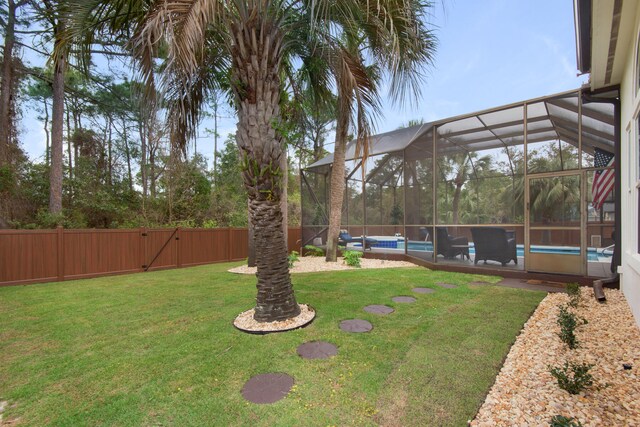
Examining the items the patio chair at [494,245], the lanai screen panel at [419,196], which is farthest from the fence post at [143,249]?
the patio chair at [494,245]

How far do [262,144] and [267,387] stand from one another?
258cm

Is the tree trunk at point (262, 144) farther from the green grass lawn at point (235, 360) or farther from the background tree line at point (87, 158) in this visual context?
the background tree line at point (87, 158)

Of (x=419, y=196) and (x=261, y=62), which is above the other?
(x=261, y=62)

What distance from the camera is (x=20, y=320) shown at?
414 centimetres

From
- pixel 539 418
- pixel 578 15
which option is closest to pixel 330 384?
pixel 539 418

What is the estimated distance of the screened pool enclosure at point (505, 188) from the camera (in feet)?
18.6

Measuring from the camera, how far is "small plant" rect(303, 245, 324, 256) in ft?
34.5

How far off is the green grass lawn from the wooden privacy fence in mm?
2136

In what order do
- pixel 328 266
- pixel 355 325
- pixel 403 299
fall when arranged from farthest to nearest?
pixel 328 266 < pixel 403 299 < pixel 355 325

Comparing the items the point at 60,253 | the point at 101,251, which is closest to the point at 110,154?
the point at 101,251

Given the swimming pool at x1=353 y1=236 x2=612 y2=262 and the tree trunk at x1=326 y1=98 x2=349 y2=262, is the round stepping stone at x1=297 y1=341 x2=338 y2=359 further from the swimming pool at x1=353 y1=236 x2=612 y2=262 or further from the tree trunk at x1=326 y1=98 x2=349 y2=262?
the tree trunk at x1=326 y1=98 x2=349 y2=262

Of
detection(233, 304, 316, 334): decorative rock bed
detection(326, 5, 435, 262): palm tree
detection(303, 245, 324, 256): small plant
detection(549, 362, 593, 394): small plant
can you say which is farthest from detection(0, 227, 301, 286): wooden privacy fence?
detection(549, 362, 593, 394): small plant

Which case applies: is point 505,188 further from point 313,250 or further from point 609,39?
point 313,250

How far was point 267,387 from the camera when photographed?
238 centimetres
